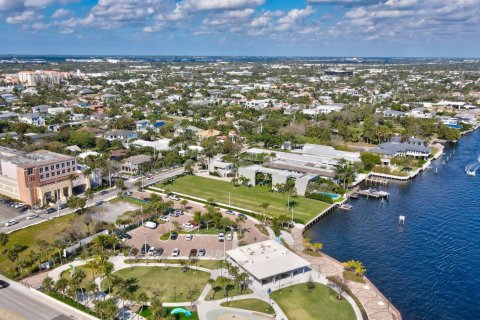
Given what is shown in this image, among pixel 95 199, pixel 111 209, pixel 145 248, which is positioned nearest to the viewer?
pixel 145 248

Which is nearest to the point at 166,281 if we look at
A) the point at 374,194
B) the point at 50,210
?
the point at 50,210

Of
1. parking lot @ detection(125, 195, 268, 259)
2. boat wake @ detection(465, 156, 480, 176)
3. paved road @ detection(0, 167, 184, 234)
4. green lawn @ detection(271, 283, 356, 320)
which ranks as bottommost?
parking lot @ detection(125, 195, 268, 259)

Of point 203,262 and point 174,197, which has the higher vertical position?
point 174,197

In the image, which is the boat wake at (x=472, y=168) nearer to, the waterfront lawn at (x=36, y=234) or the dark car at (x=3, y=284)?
the waterfront lawn at (x=36, y=234)

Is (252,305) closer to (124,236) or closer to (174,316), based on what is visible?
(174,316)

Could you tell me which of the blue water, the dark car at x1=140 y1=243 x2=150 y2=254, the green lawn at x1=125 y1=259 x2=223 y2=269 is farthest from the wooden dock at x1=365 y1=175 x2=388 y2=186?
the dark car at x1=140 y1=243 x2=150 y2=254

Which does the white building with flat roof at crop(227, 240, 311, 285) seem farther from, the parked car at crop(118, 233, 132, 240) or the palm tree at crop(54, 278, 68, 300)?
the palm tree at crop(54, 278, 68, 300)

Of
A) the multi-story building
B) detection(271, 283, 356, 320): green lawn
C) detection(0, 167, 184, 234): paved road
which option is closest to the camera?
detection(271, 283, 356, 320): green lawn
